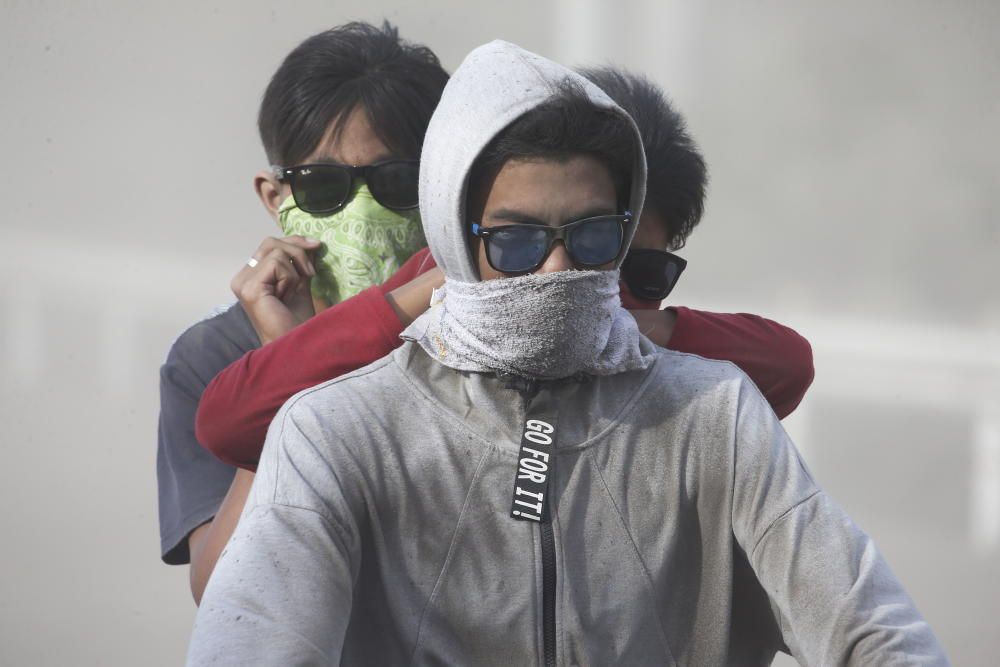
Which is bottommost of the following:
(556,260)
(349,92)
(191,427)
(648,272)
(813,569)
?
(191,427)

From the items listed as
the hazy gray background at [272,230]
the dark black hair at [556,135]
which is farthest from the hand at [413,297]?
the hazy gray background at [272,230]

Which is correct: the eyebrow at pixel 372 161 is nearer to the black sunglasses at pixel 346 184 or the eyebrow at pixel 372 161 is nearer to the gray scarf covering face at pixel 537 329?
the black sunglasses at pixel 346 184

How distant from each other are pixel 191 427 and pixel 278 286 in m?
0.38

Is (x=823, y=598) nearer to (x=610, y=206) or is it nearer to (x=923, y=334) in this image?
(x=610, y=206)

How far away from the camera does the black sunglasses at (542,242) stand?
168cm

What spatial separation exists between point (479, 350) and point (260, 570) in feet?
1.31

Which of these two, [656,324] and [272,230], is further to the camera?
[272,230]

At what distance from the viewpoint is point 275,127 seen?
2.64m

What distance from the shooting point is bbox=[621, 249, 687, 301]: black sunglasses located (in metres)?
2.22

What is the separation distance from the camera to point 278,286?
7.70 ft

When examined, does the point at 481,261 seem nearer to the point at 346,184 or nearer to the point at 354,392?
the point at 354,392

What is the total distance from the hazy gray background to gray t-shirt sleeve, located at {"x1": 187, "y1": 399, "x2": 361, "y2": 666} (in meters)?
2.83

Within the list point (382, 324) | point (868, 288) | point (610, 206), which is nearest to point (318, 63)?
point (382, 324)

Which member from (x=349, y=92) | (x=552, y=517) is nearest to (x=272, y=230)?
(x=349, y=92)
